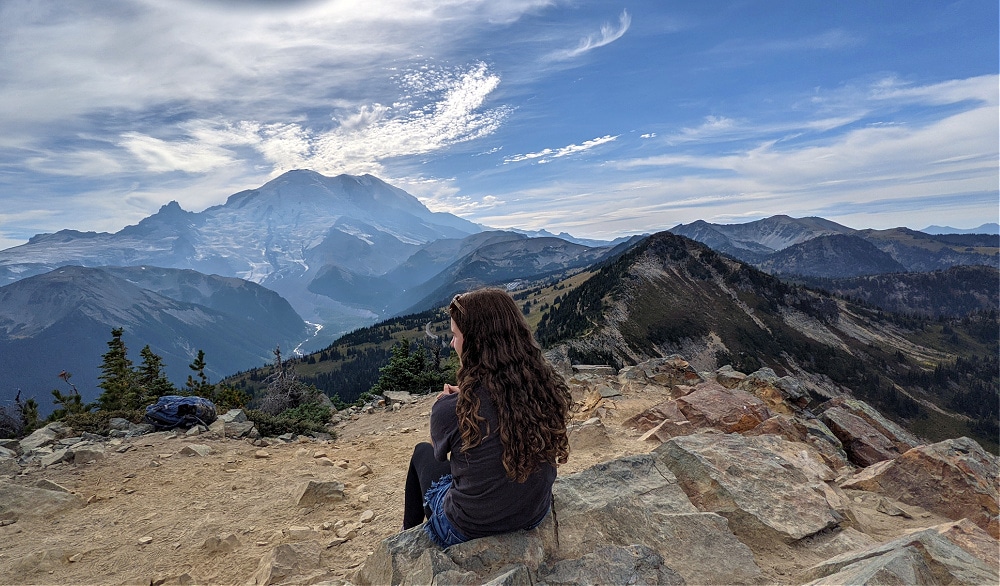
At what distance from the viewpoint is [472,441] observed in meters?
4.41

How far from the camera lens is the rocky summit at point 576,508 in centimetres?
503

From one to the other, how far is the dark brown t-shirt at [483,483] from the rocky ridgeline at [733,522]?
0.31 m

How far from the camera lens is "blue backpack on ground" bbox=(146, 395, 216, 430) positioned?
14133 mm

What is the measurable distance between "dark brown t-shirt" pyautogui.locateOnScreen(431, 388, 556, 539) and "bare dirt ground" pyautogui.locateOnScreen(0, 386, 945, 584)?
2696 millimetres

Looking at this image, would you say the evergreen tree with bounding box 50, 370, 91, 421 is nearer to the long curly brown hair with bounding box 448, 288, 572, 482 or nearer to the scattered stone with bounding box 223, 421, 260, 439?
the scattered stone with bounding box 223, 421, 260, 439

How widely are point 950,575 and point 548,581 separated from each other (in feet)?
14.1

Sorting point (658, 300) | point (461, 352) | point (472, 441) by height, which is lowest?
point (658, 300)

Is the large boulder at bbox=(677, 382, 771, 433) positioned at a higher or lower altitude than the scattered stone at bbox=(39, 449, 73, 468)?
lower

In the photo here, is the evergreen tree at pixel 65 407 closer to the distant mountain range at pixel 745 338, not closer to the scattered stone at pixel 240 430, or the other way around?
the scattered stone at pixel 240 430

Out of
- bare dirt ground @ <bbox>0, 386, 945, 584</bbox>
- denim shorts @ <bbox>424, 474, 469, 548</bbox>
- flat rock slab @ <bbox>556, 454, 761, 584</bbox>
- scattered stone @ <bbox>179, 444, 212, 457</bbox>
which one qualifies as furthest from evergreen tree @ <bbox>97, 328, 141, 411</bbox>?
flat rock slab @ <bbox>556, 454, 761, 584</bbox>

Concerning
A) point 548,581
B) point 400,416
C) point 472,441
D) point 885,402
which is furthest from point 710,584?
point 885,402

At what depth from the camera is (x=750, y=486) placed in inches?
287

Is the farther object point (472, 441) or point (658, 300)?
point (658, 300)

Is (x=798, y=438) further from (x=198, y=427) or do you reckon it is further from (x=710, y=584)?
(x=198, y=427)
